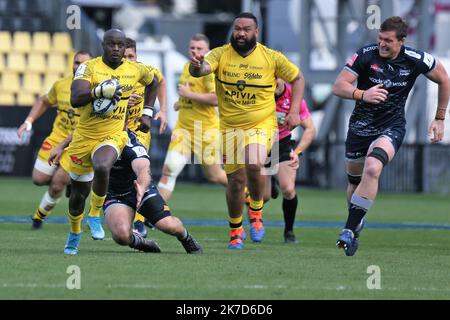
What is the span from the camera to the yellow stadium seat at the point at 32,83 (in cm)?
3186

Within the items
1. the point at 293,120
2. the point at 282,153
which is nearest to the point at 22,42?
the point at 282,153

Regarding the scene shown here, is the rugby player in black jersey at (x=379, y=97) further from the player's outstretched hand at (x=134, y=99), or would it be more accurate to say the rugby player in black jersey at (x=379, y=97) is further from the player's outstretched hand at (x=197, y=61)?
the player's outstretched hand at (x=134, y=99)

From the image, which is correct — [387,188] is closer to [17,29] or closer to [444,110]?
[17,29]

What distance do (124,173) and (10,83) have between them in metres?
21.0

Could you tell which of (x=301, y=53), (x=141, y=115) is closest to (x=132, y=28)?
(x=301, y=53)

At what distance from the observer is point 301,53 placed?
1120 inches

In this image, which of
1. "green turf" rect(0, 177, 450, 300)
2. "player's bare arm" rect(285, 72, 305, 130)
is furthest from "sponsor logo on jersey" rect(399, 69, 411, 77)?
"green turf" rect(0, 177, 450, 300)

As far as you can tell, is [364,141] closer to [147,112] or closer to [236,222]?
[236,222]

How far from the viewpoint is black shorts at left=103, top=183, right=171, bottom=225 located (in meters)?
11.3

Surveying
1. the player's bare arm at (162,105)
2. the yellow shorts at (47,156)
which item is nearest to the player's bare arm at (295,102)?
the player's bare arm at (162,105)

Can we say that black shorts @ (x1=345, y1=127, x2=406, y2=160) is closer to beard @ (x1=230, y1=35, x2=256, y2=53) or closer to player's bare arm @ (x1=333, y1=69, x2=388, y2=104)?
player's bare arm @ (x1=333, y1=69, x2=388, y2=104)

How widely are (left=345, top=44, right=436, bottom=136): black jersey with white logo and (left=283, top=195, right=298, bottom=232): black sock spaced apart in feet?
7.24

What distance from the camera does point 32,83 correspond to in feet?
105
